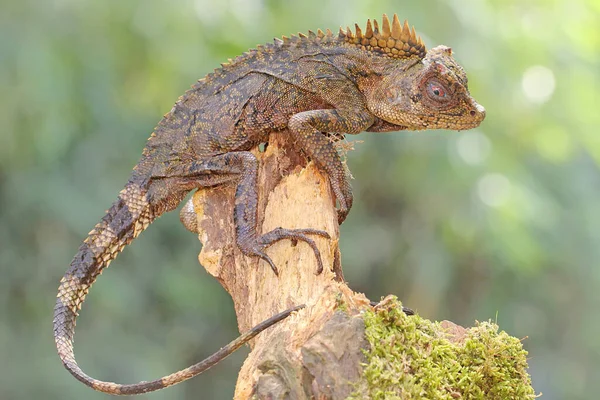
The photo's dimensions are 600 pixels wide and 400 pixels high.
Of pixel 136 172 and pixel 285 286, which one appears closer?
pixel 285 286

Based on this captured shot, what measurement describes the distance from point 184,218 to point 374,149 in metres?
3.46

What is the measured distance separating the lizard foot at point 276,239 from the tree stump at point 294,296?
50 mm

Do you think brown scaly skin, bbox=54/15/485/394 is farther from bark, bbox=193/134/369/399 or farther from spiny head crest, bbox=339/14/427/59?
bark, bbox=193/134/369/399

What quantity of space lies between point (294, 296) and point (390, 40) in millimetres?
2380

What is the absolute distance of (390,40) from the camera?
5.65 meters

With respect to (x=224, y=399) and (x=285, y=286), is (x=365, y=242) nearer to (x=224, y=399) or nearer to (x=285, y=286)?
(x=224, y=399)

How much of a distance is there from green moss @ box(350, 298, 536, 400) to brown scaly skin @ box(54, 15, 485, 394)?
1481 millimetres

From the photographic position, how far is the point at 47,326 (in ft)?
27.8

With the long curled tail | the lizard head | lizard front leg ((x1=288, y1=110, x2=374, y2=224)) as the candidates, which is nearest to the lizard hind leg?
lizard front leg ((x1=288, y1=110, x2=374, y2=224))

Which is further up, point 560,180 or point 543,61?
point 543,61

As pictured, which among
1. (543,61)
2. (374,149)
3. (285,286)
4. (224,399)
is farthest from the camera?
(224,399)

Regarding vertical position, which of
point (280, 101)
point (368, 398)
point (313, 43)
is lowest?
point (368, 398)

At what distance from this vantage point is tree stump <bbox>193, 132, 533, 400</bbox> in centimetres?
373

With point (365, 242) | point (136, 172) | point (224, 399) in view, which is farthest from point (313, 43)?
point (224, 399)
